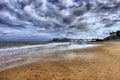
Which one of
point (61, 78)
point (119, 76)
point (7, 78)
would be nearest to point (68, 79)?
point (61, 78)

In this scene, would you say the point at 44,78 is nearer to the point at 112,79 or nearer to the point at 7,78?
the point at 7,78

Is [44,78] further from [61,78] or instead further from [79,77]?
[79,77]

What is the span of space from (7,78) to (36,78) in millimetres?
1622

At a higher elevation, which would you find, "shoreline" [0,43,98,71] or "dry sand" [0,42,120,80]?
"shoreline" [0,43,98,71]

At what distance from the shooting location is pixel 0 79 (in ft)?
25.0

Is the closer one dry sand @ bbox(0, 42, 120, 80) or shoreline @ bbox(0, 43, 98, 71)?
dry sand @ bbox(0, 42, 120, 80)

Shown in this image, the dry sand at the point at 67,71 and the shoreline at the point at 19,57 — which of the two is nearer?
the dry sand at the point at 67,71

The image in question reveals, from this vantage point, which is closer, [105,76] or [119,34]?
[105,76]

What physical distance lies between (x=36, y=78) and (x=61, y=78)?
4.32 ft

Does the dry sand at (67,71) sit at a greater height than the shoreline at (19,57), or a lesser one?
lesser

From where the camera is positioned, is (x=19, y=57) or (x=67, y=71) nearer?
(x=67, y=71)

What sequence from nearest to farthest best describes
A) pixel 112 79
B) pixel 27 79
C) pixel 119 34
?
pixel 112 79, pixel 27 79, pixel 119 34

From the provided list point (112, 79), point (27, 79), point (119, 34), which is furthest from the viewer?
point (119, 34)

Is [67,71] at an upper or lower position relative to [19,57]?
lower
